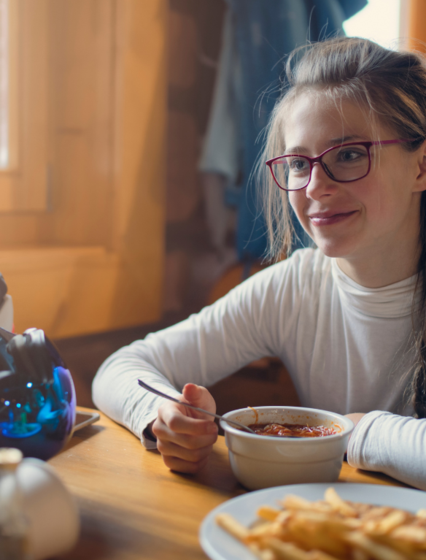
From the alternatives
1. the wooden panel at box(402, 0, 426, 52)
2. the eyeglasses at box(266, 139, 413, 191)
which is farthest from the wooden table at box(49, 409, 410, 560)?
the wooden panel at box(402, 0, 426, 52)

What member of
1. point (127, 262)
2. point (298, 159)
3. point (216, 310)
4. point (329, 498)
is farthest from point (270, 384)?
point (329, 498)

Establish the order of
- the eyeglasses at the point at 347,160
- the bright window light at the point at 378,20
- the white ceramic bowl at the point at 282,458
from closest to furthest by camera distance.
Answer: the white ceramic bowl at the point at 282,458 → the eyeglasses at the point at 347,160 → the bright window light at the point at 378,20

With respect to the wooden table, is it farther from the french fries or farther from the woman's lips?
the woman's lips

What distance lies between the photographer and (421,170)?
1.08 meters

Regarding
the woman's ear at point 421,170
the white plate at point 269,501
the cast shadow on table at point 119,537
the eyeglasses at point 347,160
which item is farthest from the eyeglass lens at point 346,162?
the cast shadow on table at point 119,537

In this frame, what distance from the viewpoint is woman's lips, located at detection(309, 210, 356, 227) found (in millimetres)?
1035

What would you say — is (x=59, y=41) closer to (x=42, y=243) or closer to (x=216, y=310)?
(x=42, y=243)

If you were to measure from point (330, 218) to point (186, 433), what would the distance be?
0.51m

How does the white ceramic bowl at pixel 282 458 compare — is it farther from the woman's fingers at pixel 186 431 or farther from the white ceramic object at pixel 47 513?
the white ceramic object at pixel 47 513

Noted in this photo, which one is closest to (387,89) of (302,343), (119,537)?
(302,343)

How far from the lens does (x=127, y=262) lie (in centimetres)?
196

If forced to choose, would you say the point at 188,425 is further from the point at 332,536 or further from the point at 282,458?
the point at 332,536

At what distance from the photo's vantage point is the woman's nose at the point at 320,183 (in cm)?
100

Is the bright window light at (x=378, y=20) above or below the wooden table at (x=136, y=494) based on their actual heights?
above
